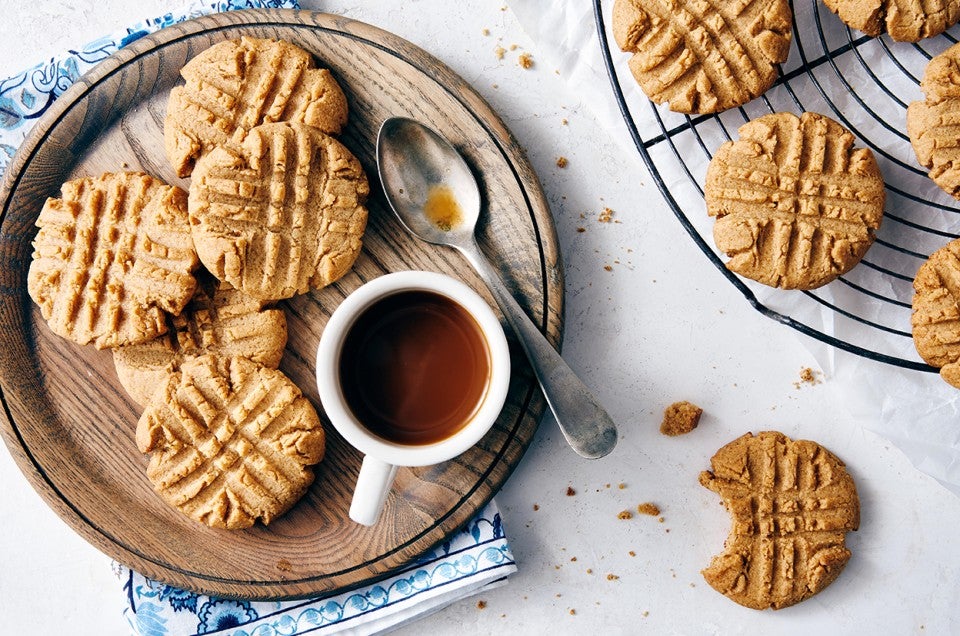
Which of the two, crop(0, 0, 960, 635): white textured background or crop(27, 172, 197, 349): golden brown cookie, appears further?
crop(0, 0, 960, 635): white textured background

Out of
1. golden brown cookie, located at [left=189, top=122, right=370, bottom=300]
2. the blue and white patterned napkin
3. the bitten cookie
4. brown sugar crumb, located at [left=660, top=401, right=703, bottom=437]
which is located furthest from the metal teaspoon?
the bitten cookie

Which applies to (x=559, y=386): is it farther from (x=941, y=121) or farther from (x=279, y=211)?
(x=941, y=121)

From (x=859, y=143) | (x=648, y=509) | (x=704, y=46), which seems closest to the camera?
(x=704, y=46)

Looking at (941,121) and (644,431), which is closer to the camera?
(941,121)

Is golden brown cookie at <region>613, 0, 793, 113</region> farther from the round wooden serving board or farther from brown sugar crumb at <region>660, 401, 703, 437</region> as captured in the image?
brown sugar crumb at <region>660, 401, 703, 437</region>

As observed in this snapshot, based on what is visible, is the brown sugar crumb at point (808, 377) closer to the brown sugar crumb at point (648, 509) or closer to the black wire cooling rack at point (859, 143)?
the black wire cooling rack at point (859, 143)

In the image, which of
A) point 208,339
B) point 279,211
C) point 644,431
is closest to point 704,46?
point 644,431

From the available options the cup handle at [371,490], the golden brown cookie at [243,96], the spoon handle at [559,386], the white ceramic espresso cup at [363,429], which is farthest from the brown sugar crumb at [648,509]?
the golden brown cookie at [243,96]
